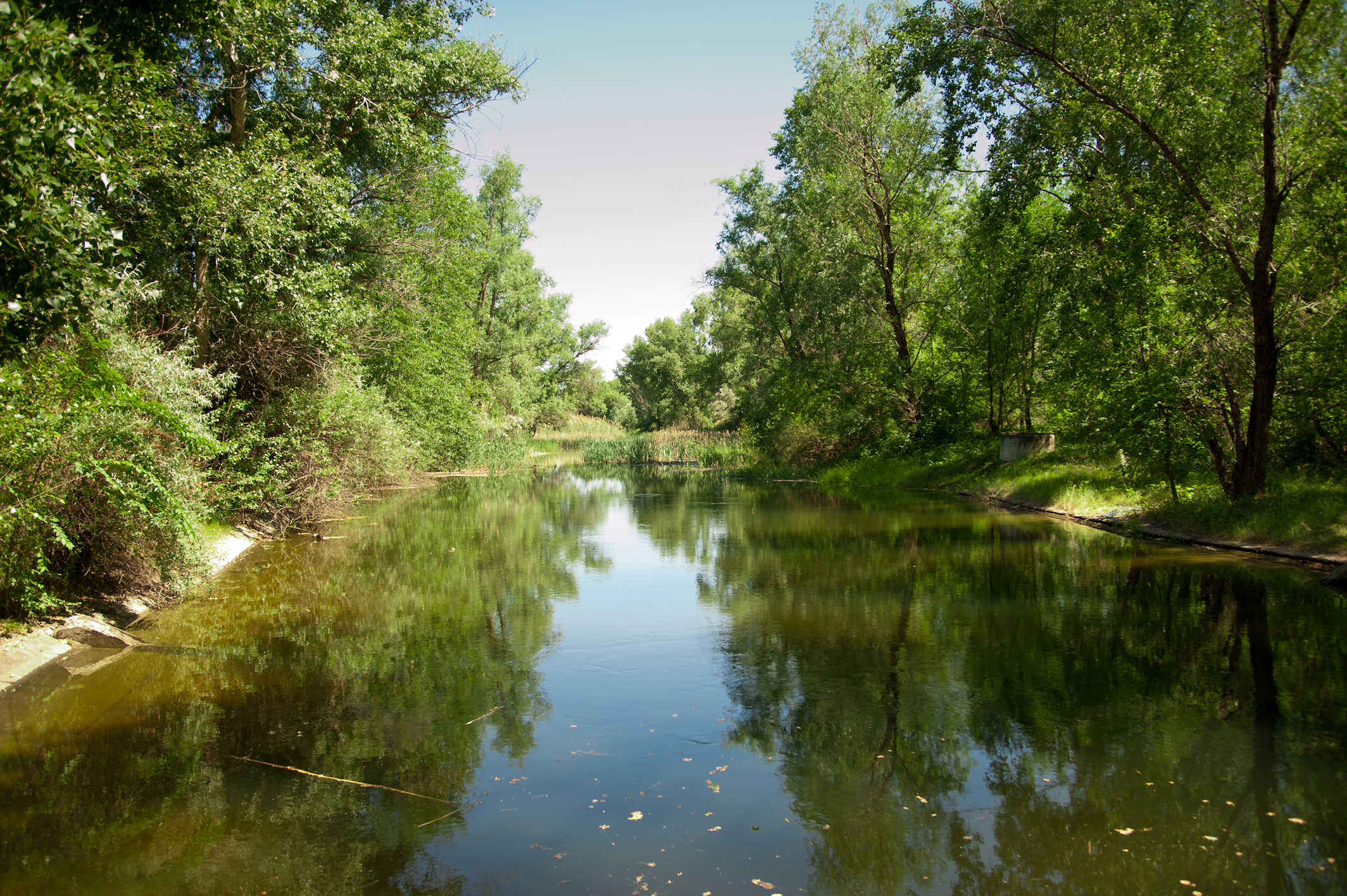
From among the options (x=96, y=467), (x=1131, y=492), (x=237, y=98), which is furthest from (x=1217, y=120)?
(x=237, y=98)

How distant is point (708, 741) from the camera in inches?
236

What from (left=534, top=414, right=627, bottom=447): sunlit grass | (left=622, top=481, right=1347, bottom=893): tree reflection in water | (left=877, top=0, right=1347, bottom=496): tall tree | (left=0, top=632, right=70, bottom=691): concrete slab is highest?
(left=877, top=0, right=1347, bottom=496): tall tree

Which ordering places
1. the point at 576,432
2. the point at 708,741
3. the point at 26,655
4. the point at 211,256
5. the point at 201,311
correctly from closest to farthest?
1. the point at 708,741
2. the point at 26,655
3. the point at 211,256
4. the point at 201,311
5. the point at 576,432

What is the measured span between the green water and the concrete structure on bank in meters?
12.3

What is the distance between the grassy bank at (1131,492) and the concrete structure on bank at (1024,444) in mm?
529

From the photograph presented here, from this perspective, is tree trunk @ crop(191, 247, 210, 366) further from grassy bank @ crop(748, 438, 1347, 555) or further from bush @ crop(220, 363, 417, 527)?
grassy bank @ crop(748, 438, 1347, 555)

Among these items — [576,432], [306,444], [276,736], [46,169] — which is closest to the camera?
[46,169]

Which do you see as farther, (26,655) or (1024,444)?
(1024,444)

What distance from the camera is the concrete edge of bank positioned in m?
7.51

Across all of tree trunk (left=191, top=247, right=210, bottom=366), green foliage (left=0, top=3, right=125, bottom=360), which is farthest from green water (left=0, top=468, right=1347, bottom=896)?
tree trunk (left=191, top=247, right=210, bottom=366)

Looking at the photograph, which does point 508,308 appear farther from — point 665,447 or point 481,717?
point 481,717

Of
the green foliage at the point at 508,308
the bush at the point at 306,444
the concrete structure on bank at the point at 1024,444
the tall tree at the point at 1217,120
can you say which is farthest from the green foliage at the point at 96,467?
the green foliage at the point at 508,308

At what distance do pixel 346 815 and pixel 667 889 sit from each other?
6.84ft

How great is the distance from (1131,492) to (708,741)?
15474 millimetres
